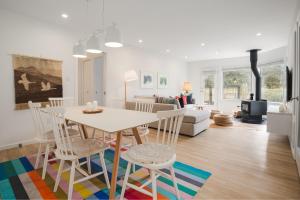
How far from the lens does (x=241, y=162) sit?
2514mm

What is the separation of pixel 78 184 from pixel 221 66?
7505 mm

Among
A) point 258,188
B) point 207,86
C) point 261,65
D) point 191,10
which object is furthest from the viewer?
point 207,86

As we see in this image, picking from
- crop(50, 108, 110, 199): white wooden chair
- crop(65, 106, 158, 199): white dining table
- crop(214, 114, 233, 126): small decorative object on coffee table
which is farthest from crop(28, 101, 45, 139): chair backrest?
crop(214, 114, 233, 126): small decorative object on coffee table

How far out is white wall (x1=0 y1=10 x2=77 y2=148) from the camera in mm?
2986

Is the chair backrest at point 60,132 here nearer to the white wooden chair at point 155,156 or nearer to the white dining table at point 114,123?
the white dining table at point 114,123

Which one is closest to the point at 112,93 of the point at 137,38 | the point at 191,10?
the point at 137,38

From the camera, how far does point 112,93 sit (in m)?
4.94

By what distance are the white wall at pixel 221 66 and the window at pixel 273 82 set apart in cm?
32

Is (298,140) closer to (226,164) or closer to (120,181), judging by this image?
(226,164)

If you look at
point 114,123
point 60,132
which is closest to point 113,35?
point 114,123

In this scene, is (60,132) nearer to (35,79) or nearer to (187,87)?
(35,79)

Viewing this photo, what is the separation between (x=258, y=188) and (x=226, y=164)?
0.60 metres

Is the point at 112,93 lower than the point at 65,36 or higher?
lower

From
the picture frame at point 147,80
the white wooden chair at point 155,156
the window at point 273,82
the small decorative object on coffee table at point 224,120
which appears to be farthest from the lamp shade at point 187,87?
the white wooden chair at point 155,156
